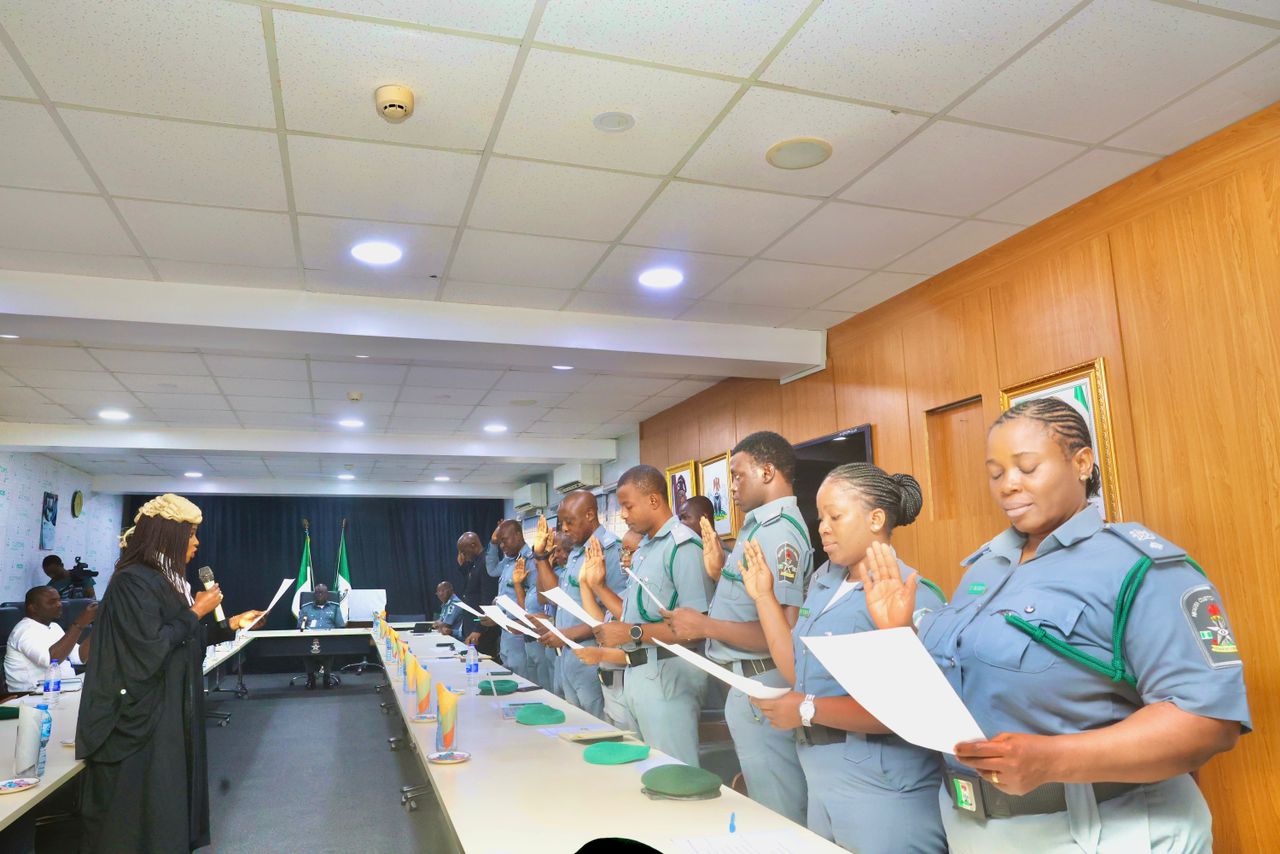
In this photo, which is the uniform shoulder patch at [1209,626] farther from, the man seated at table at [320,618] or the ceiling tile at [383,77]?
the man seated at table at [320,618]

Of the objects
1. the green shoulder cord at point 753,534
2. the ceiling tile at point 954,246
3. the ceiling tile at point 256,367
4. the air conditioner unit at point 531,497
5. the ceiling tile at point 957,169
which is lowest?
the green shoulder cord at point 753,534

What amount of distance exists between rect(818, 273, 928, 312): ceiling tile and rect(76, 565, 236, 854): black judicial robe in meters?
3.61

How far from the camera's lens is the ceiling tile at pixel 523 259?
4.11 meters

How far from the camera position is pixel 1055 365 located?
388 centimetres

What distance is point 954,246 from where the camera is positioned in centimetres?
423

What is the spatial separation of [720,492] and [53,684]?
4.62m

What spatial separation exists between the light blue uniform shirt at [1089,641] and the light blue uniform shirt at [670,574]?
5.71 ft

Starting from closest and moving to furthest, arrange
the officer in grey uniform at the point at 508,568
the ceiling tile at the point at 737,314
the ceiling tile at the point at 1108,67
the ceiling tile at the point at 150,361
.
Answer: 1. the ceiling tile at the point at 1108,67
2. the ceiling tile at the point at 737,314
3. the ceiling tile at the point at 150,361
4. the officer in grey uniform at the point at 508,568

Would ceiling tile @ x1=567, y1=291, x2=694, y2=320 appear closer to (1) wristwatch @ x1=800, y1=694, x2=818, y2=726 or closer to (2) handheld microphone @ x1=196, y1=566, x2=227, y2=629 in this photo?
(2) handheld microphone @ x1=196, y1=566, x2=227, y2=629

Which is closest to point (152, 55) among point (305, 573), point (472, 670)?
point (472, 670)

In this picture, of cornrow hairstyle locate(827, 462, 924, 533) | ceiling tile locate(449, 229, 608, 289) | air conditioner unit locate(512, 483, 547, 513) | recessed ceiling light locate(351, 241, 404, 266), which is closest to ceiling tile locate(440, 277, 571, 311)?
ceiling tile locate(449, 229, 608, 289)

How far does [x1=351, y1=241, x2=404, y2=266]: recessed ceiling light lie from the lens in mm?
4148

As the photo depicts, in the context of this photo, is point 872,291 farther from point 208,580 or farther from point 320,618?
point 320,618

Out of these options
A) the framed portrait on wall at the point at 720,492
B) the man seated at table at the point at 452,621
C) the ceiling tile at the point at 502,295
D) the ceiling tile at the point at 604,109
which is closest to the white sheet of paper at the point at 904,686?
the ceiling tile at the point at 604,109
